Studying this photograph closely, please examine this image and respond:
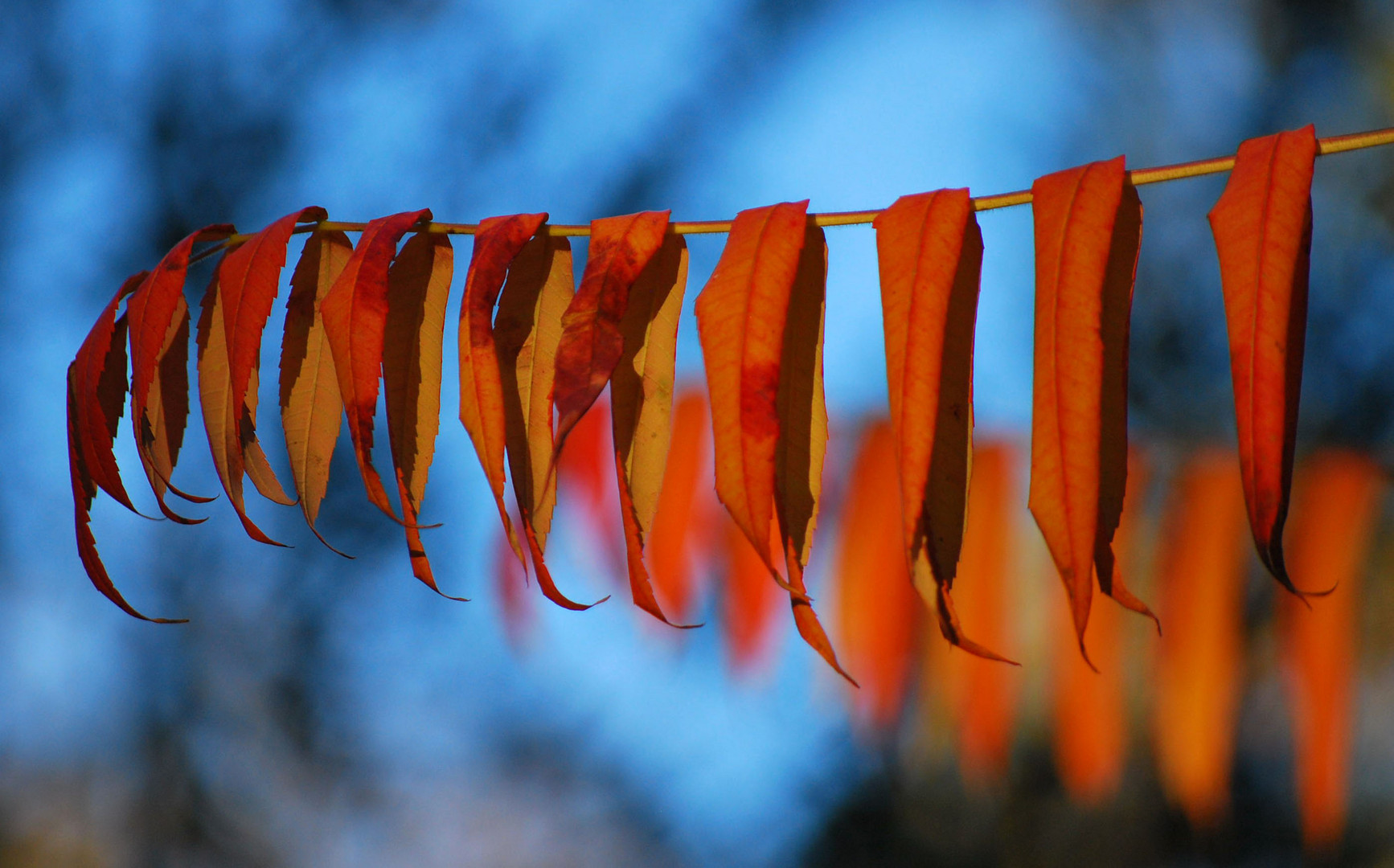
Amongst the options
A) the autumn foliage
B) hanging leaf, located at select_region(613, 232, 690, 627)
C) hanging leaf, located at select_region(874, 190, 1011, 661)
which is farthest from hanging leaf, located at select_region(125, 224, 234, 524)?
hanging leaf, located at select_region(874, 190, 1011, 661)

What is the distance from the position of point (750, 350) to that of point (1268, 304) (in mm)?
432

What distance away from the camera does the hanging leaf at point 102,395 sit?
110 cm

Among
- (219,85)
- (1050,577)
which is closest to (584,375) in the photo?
(1050,577)

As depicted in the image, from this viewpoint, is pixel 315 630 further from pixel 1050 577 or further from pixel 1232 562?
pixel 1232 562

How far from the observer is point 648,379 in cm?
105

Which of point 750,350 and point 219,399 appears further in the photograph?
point 219,399

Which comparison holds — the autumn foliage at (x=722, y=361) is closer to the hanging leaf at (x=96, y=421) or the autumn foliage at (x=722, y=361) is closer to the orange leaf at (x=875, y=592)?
the hanging leaf at (x=96, y=421)

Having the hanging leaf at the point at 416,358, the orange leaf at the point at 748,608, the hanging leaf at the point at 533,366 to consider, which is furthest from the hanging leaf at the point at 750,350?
the orange leaf at the point at 748,608

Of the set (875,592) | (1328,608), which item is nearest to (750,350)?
(875,592)

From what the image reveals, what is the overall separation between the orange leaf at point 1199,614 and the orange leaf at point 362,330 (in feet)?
5.69

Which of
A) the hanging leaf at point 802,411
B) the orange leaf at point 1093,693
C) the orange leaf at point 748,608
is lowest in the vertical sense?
the orange leaf at point 1093,693

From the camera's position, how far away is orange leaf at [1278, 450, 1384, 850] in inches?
78.4

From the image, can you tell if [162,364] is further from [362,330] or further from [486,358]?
[486,358]

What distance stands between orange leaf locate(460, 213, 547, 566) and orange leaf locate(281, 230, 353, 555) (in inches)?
7.6
